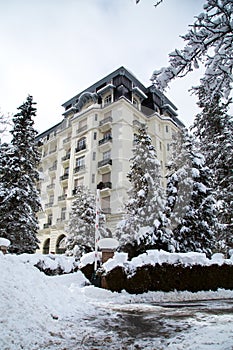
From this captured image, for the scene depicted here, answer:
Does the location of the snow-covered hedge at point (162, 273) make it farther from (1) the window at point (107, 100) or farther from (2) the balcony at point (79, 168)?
(1) the window at point (107, 100)

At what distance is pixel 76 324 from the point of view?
4223 mm

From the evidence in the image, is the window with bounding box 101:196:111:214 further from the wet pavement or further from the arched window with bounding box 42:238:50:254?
the wet pavement

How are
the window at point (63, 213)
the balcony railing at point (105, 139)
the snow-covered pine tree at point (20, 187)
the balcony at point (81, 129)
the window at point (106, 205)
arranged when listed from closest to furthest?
the snow-covered pine tree at point (20, 187) < the window at point (106, 205) < the balcony railing at point (105, 139) < the window at point (63, 213) < the balcony at point (81, 129)

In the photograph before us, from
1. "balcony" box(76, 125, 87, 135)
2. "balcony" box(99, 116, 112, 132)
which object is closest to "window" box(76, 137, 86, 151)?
"balcony" box(76, 125, 87, 135)

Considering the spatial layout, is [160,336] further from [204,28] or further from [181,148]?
[181,148]

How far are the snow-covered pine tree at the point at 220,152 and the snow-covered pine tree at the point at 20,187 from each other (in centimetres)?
1272

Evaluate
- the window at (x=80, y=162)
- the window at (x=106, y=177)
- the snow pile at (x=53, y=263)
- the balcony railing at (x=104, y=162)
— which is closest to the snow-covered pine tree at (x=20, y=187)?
the snow pile at (x=53, y=263)

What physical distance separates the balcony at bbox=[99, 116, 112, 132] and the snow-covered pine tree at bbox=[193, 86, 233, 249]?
13.8 metres

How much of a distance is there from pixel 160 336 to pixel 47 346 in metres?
1.52

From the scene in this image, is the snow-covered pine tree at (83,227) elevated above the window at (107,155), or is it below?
below

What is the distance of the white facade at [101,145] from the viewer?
28328 millimetres

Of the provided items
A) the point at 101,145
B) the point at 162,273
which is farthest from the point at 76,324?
the point at 101,145

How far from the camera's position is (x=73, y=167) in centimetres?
3231

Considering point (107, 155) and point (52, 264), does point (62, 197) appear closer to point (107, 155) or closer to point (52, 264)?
point (107, 155)
